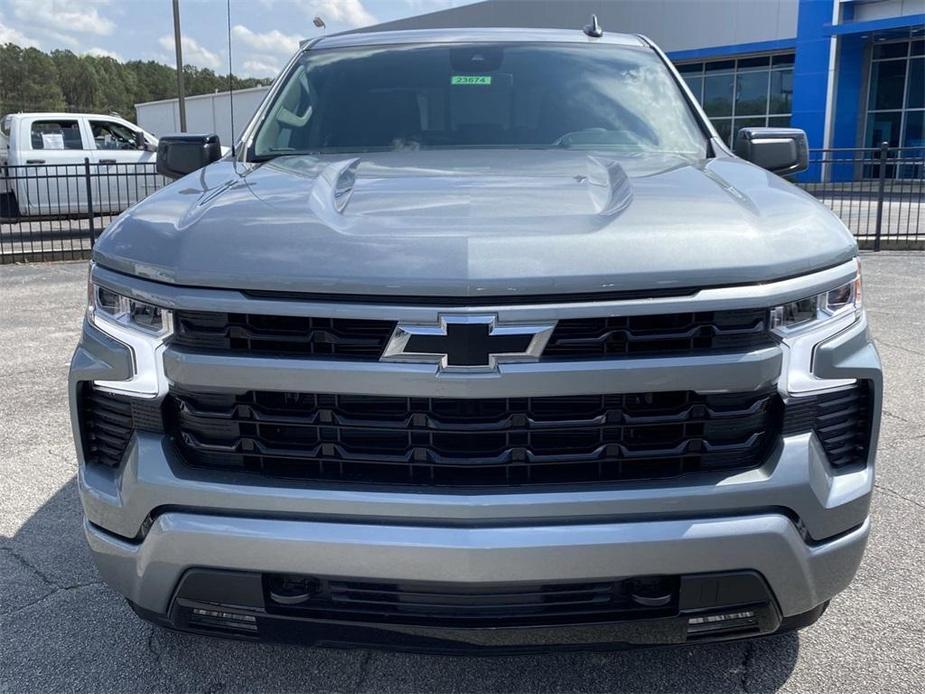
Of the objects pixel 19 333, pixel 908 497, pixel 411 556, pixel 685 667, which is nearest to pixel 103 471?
pixel 411 556

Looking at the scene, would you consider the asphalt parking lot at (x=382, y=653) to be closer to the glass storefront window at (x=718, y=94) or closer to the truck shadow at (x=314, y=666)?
the truck shadow at (x=314, y=666)

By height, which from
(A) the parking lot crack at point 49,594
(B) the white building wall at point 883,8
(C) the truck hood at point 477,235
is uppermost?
(B) the white building wall at point 883,8

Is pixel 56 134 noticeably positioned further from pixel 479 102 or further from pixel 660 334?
pixel 660 334

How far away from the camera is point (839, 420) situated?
83.0 inches

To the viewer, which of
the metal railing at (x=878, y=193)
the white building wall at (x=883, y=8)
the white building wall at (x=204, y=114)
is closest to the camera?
the metal railing at (x=878, y=193)

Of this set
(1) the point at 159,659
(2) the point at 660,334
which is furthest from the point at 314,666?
(2) the point at 660,334

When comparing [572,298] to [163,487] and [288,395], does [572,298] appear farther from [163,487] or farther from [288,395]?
[163,487]

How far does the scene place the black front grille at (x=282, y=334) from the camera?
193 centimetres

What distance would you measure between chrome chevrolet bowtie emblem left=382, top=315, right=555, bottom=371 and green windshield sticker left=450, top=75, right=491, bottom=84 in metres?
1.98

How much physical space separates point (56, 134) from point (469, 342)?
1573 centimetres

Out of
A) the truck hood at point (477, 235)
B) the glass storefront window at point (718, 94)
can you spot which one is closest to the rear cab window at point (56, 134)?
the truck hood at point (477, 235)

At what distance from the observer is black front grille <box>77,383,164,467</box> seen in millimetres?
2066

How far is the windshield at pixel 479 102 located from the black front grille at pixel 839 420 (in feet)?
4.39

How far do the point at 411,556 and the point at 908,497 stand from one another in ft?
9.17
